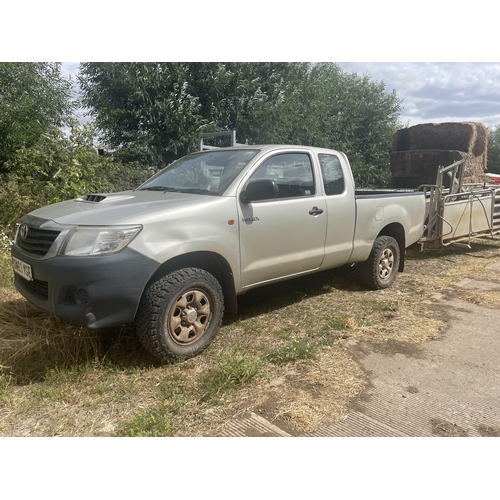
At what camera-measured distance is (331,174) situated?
4613mm

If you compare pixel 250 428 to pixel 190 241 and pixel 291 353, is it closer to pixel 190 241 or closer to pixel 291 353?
pixel 291 353

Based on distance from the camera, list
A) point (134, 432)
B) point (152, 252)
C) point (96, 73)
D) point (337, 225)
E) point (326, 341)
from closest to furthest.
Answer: point (134, 432) < point (152, 252) < point (326, 341) < point (337, 225) < point (96, 73)

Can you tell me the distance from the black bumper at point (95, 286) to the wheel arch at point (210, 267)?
0.21 m

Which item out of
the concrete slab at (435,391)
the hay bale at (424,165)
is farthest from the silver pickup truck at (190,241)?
the hay bale at (424,165)

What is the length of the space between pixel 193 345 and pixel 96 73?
Answer: 16700mm

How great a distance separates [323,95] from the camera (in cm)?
2281

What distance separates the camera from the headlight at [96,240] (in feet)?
9.37

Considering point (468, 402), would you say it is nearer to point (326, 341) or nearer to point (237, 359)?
point (326, 341)

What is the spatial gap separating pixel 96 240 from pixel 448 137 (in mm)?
11483

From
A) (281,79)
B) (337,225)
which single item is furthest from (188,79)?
(337,225)

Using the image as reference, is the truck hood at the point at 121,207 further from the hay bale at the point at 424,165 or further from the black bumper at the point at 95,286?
the hay bale at the point at 424,165

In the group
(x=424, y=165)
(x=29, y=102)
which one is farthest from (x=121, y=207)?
(x=424, y=165)

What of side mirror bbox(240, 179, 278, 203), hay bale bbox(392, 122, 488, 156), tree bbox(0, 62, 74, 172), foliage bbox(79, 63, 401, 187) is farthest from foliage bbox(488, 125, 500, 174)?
side mirror bbox(240, 179, 278, 203)

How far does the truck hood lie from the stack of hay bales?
9.11 m
